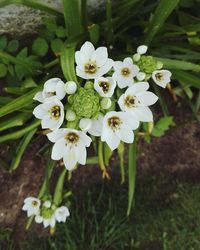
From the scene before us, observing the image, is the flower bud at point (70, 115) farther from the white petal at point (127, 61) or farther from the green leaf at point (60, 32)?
the green leaf at point (60, 32)

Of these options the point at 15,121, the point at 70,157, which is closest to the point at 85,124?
the point at 70,157

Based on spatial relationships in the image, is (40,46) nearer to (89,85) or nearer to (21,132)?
(21,132)

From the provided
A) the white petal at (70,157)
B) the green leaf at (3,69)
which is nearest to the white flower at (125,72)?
the white petal at (70,157)

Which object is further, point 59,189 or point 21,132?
point 59,189

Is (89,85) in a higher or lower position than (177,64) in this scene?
higher

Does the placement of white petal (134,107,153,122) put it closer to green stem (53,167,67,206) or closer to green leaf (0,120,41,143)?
green leaf (0,120,41,143)

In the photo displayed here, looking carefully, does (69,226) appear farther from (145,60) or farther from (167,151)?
(145,60)

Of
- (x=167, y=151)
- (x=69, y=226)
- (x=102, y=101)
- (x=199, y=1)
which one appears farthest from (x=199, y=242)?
(x=102, y=101)
